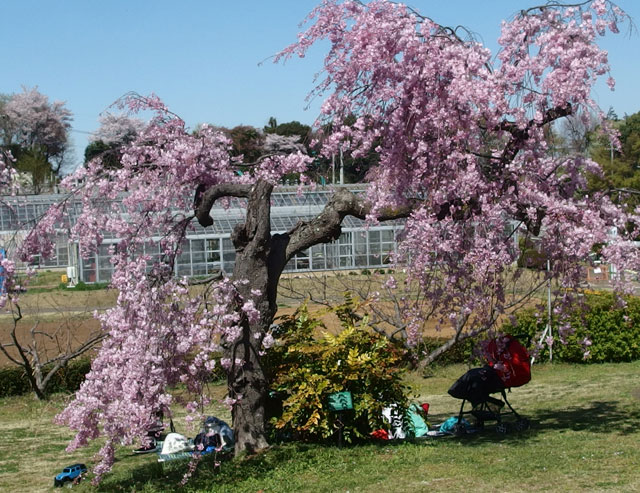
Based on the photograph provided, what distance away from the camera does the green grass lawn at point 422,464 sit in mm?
5805

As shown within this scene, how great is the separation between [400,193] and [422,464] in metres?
2.43

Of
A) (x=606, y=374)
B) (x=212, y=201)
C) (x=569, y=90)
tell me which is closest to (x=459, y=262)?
(x=569, y=90)

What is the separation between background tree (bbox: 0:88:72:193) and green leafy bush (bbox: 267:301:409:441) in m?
37.5

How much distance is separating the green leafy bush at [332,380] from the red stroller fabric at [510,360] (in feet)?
4.05

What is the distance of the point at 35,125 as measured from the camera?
5062cm

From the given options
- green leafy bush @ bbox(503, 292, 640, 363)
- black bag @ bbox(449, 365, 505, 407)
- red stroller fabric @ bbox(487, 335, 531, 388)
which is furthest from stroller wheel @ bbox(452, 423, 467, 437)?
green leafy bush @ bbox(503, 292, 640, 363)

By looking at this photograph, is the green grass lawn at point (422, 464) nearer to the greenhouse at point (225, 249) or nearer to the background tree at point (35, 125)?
the greenhouse at point (225, 249)

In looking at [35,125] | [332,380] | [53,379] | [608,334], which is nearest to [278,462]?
[332,380]

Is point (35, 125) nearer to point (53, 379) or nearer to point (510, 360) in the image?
point (53, 379)

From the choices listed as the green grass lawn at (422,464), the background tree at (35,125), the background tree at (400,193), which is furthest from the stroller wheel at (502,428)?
the background tree at (35,125)

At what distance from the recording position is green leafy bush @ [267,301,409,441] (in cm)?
702

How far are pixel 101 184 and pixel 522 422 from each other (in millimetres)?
5044

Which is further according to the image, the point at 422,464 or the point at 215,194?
the point at 215,194

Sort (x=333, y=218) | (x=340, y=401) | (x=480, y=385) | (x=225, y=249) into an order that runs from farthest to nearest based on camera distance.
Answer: (x=225, y=249)
(x=480, y=385)
(x=333, y=218)
(x=340, y=401)
